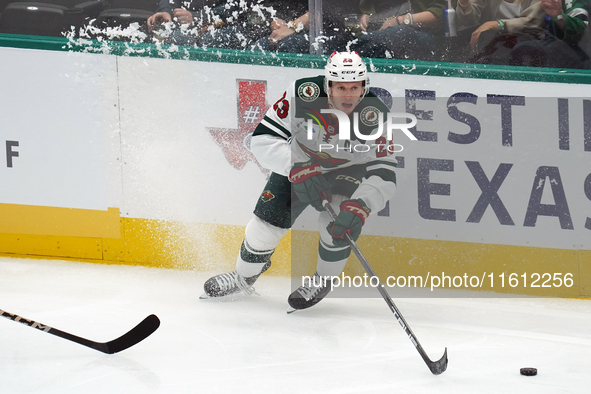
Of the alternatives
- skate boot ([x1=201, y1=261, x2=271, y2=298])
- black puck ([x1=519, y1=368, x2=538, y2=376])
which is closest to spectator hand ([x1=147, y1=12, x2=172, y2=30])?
skate boot ([x1=201, y1=261, x2=271, y2=298])

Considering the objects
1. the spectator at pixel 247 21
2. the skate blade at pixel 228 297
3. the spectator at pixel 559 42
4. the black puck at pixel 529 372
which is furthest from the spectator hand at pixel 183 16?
the black puck at pixel 529 372

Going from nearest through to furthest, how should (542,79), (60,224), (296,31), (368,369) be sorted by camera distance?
(368,369) < (542,79) < (296,31) < (60,224)

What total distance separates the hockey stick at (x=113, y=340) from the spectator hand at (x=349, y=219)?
70 centimetres

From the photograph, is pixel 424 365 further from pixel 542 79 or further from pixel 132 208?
pixel 132 208

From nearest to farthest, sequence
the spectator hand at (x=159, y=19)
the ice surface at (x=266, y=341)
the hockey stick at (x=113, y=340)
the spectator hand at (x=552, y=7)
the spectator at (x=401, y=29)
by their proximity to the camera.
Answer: the ice surface at (x=266, y=341) < the hockey stick at (x=113, y=340) < the spectator hand at (x=552, y=7) < the spectator at (x=401, y=29) < the spectator hand at (x=159, y=19)

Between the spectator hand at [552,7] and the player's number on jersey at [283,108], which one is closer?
the player's number on jersey at [283,108]

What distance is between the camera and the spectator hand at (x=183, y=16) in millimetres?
3256

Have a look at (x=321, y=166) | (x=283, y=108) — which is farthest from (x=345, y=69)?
(x=321, y=166)

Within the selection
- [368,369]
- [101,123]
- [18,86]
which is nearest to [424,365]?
[368,369]

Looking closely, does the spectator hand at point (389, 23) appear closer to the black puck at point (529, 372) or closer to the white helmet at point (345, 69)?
the white helmet at point (345, 69)

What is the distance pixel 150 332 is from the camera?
2.33m

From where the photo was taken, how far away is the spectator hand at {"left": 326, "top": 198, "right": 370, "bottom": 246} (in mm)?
2568

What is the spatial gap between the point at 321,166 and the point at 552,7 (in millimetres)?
1153

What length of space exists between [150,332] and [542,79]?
6.03 feet
